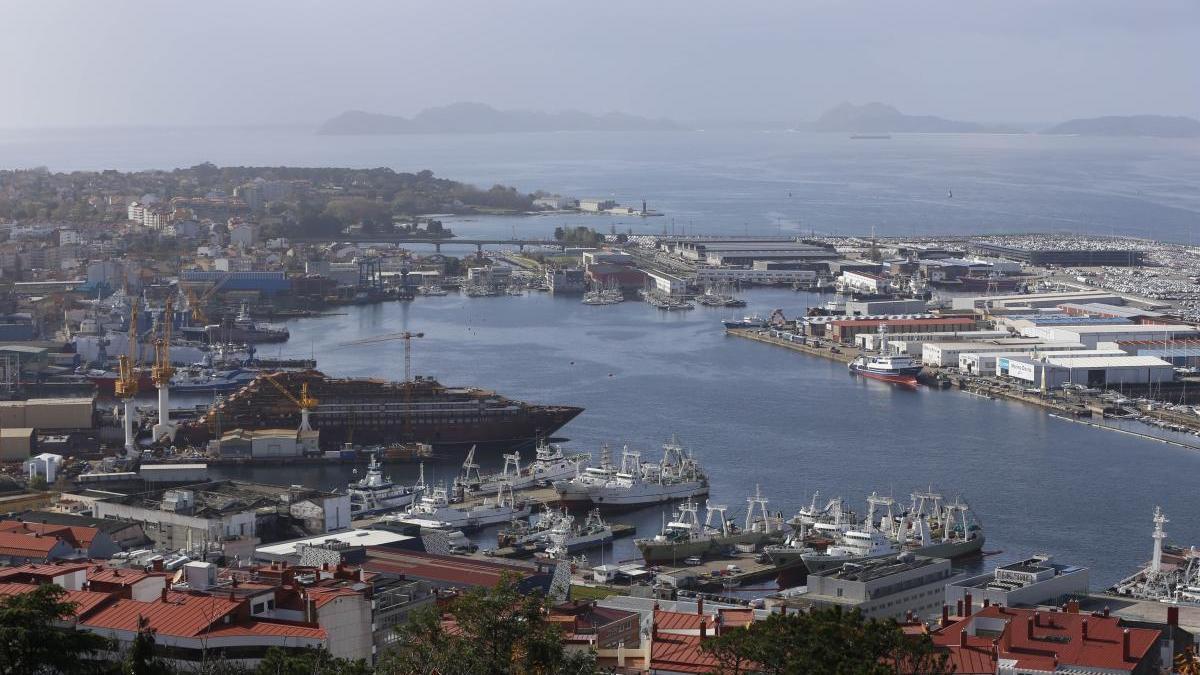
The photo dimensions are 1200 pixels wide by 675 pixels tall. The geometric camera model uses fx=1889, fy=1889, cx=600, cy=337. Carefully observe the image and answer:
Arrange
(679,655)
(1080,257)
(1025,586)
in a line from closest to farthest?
(679,655), (1025,586), (1080,257)

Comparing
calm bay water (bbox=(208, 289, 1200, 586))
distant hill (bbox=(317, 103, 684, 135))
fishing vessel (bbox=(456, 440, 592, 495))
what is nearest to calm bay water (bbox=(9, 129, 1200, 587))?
calm bay water (bbox=(208, 289, 1200, 586))

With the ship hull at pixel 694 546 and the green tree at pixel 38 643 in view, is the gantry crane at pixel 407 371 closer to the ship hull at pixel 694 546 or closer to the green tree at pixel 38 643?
the ship hull at pixel 694 546

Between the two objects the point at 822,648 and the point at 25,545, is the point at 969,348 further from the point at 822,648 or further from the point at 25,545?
the point at 822,648

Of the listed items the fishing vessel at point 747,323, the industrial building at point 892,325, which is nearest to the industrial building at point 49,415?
the industrial building at point 892,325

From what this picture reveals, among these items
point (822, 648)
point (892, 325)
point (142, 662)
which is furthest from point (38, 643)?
point (892, 325)

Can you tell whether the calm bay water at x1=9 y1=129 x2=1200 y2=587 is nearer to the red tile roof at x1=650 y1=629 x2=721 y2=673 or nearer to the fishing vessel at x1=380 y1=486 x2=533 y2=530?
the fishing vessel at x1=380 y1=486 x2=533 y2=530

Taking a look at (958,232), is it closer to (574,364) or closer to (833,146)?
(574,364)

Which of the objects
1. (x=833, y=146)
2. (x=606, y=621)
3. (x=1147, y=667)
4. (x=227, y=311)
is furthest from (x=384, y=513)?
(x=833, y=146)
